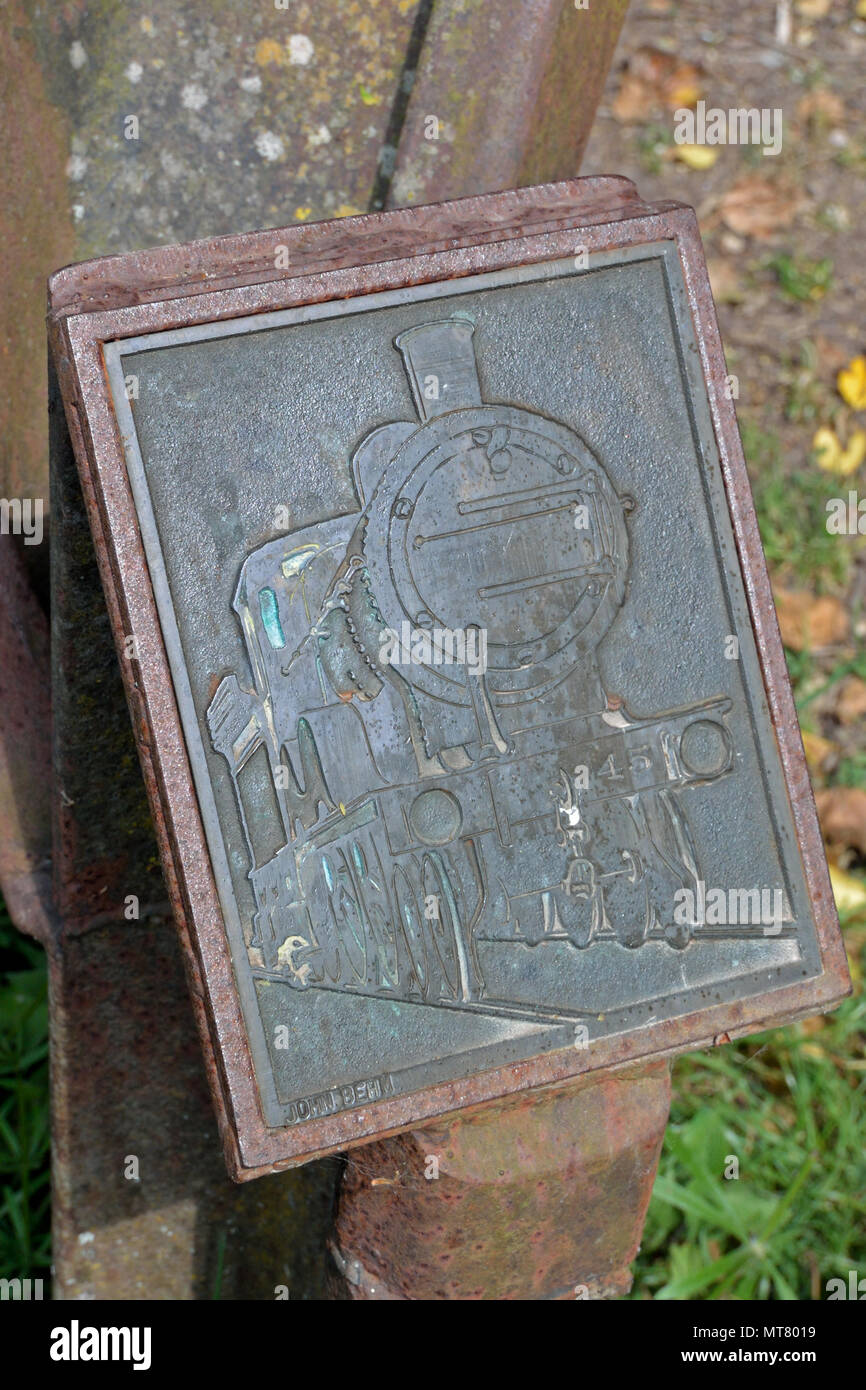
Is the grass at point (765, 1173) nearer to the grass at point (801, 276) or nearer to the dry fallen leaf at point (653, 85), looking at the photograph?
the grass at point (801, 276)

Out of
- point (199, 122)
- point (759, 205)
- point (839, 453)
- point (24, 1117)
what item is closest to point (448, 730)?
point (199, 122)

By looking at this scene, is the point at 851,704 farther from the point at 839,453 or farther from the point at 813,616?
the point at 839,453

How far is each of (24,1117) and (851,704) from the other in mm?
1770

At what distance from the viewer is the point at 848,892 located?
8.13ft

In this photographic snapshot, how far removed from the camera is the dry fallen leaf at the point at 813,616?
2.69m

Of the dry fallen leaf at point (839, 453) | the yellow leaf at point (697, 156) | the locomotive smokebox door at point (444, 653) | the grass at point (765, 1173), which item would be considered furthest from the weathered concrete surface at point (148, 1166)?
the yellow leaf at point (697, 156)

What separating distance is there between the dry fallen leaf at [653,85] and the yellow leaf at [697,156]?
12cm

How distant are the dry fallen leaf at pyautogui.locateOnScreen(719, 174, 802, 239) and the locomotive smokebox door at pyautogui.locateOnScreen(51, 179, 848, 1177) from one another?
5.34 feet

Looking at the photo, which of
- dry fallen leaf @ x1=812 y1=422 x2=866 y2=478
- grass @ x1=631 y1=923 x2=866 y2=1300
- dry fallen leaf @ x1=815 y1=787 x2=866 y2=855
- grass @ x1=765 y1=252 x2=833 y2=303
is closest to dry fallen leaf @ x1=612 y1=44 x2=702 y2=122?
grass @ x1=765 y1=252 x2=833 y2=303

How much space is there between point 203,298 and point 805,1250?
5.95 feet

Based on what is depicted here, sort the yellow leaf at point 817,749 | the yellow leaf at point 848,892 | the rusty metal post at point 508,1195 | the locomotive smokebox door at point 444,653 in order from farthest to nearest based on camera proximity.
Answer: the yellow leaf at point 817,749
the yellow leaf at point 848,892
the rusty metal post at point 508,1195
the locomotive smokebox door at point 444,653
